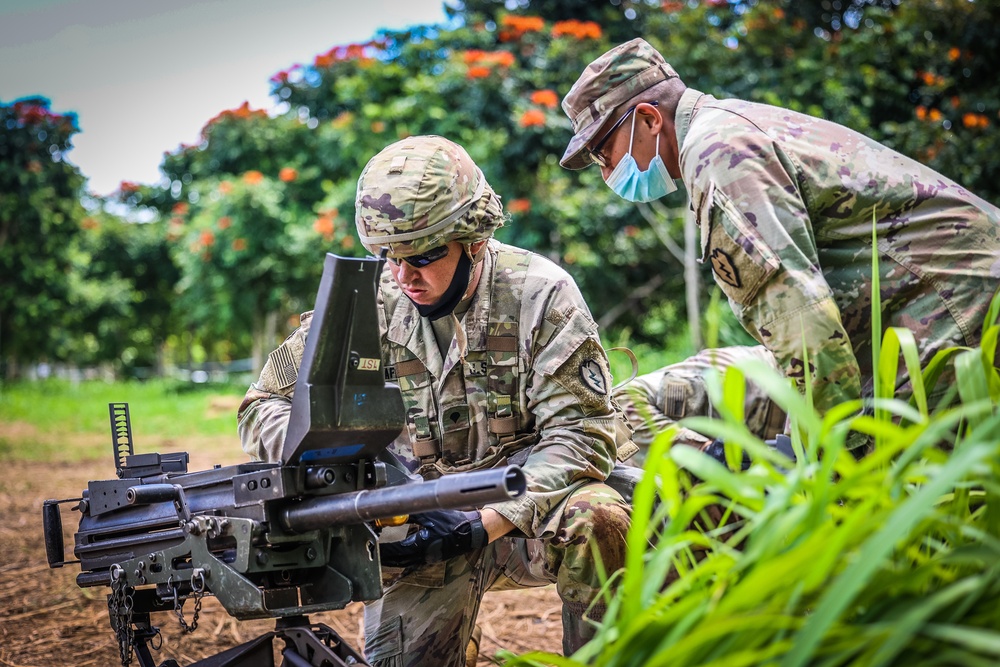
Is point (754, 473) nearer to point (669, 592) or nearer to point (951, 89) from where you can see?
point (669, 592)

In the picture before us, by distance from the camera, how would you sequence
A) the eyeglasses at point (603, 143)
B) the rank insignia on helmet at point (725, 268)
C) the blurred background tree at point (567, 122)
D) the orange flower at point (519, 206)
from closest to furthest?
the rank insignia on helmet at point (725, 268), the eyeglasses at point (603, 143), the blurred background tree at point (567, 122), the orange flower at point (519, 206)

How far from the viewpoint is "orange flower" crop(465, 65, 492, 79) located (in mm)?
10242

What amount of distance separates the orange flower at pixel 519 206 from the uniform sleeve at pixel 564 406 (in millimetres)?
7109

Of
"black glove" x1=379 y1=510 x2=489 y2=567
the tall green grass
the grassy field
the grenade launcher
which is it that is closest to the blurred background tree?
the grassy field

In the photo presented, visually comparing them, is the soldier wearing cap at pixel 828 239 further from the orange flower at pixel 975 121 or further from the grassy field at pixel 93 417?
the grassy field at pixel 93 417

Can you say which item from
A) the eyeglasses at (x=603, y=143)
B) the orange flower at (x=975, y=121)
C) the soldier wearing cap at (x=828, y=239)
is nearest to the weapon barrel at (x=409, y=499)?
the soldier wearing cap at (x=828, y=239)

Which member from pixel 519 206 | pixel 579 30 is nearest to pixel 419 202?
pixel 519 206

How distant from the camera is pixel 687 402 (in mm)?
4484

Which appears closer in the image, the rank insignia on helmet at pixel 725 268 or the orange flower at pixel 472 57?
the rank insignia on helmet at pixel 725 268

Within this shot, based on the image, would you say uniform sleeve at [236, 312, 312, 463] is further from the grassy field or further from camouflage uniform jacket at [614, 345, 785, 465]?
the grassy field

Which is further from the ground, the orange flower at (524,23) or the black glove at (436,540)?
the orange flower at (524,23)

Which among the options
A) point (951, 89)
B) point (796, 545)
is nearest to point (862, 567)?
point (796, 545)

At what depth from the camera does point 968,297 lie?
2.77 m

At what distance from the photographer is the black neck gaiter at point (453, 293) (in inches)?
127
